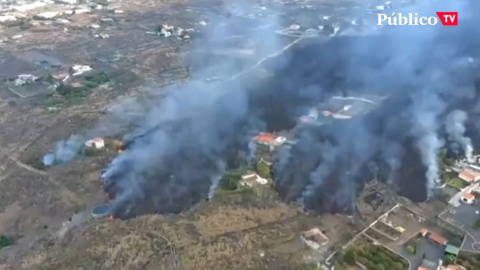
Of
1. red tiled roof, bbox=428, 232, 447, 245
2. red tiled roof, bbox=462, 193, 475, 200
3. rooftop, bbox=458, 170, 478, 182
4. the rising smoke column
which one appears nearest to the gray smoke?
the rising smoke column

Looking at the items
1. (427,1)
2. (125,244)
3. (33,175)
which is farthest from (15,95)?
(427,1)

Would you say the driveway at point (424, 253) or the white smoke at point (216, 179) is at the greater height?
the white smoke at point (216, 179)

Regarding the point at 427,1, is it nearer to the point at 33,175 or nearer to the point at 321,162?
the point at 321,162

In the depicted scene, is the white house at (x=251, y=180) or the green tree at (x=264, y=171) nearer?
the white house at (x=251, y=180)

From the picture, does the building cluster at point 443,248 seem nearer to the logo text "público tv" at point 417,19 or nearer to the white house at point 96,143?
the white house at point 96,143

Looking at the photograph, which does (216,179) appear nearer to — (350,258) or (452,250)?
(350,258)

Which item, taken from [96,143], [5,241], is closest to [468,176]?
[96,143]

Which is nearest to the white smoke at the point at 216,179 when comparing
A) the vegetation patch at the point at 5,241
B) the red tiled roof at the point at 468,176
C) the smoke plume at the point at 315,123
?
the smoke plume at the point at 315,123
